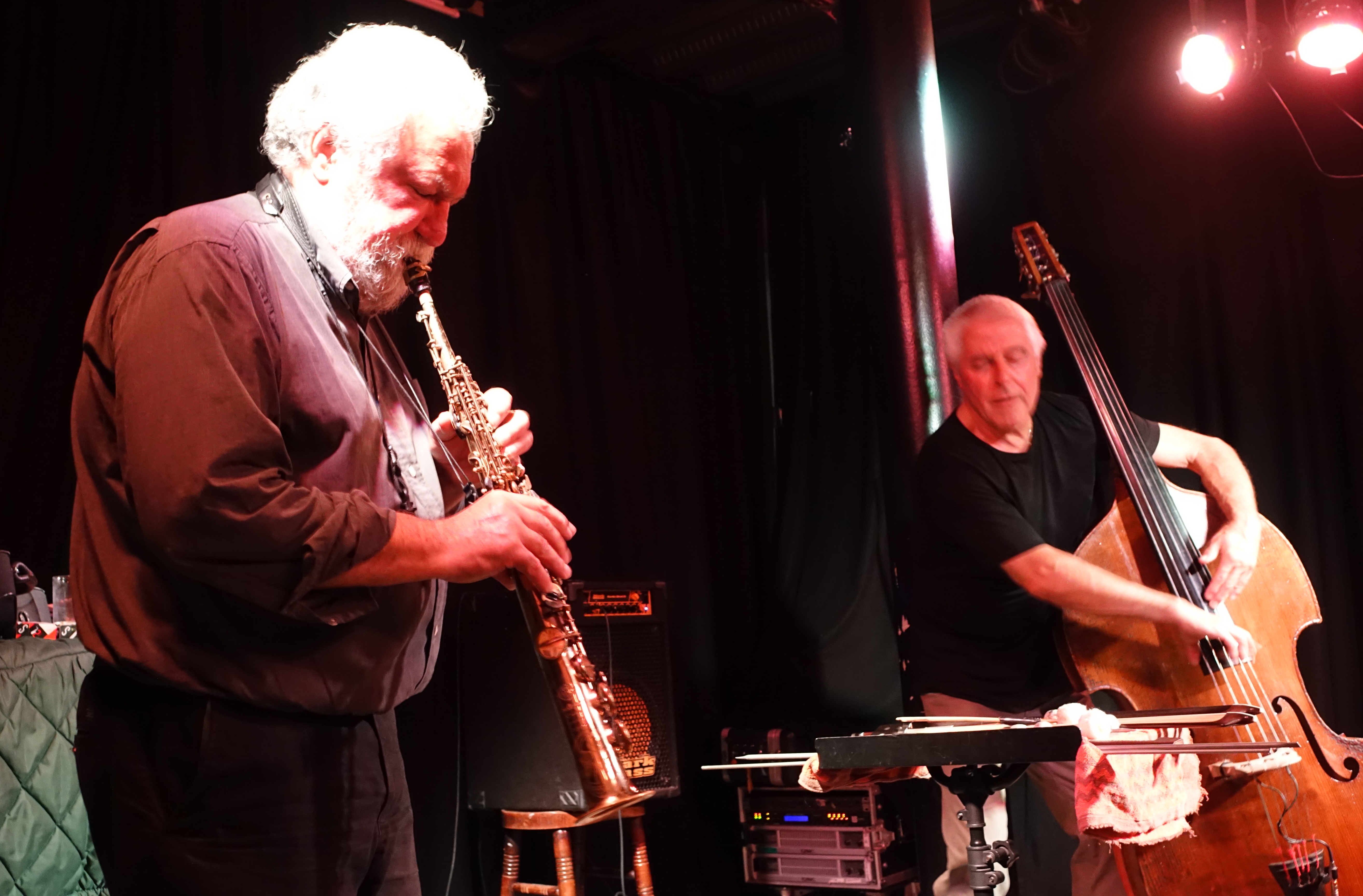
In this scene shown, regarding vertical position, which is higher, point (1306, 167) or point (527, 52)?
point (527, 52)

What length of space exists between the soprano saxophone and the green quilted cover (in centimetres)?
103

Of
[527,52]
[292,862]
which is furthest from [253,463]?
[527,52]

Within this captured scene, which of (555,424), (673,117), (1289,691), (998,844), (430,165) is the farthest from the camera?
(673,117)

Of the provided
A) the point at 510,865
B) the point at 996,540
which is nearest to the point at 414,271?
the point at 996,540

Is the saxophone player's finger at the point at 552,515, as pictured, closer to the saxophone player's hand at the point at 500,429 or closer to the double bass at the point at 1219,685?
the saxophone player's hand at the point at 500,429

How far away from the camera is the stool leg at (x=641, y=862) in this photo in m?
3.60

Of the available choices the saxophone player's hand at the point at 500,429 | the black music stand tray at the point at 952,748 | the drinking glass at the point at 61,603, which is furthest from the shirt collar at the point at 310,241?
the drinking glass at the point at 61,603

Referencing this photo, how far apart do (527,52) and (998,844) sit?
3592 millimetres

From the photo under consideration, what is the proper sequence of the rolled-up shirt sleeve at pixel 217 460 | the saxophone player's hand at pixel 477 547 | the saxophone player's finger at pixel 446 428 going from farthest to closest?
the saxophone player's finger at pixel 446 428 → the saxophone player's hand at pixel 477 547 → the rolled-up shirt sleeve at pixel 217 460

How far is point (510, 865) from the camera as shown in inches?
137

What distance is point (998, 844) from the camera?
186 cm

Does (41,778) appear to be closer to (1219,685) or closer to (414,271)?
(414,271)

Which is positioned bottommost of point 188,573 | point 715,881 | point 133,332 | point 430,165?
point 715,881

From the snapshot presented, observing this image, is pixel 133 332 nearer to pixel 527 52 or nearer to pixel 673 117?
pixel 527 52
